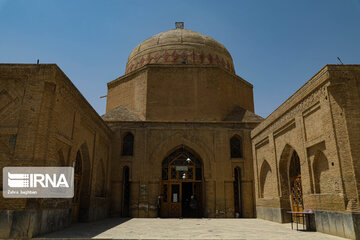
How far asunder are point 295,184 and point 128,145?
329 inches

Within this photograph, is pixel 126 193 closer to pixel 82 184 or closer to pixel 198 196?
pixel 198 196

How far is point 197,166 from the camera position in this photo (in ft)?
52.0

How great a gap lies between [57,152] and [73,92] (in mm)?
2106

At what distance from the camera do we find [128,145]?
15906 millimetres

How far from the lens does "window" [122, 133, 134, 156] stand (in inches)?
622

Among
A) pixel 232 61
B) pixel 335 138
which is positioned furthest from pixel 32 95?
pixel 232 61

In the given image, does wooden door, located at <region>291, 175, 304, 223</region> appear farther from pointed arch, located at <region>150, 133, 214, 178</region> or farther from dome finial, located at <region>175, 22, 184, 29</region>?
dome finial, located at <region>175, 22, 184, 29</region>

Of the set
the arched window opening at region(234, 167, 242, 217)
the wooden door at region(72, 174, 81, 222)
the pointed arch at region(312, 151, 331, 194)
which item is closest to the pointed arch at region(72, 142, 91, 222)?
the wooden door at region(72, 174, 81, 222)

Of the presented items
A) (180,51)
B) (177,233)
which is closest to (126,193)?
(177,233)

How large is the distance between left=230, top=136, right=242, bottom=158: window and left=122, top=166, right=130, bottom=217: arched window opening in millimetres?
5495

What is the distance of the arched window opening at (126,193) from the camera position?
49.7 ft

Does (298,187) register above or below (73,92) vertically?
below

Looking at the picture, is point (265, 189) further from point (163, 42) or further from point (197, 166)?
point (163, 42)

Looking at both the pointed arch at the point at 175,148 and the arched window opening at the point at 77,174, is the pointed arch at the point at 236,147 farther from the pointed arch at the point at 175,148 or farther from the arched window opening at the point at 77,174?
the arched window opening at the point at 77,174
